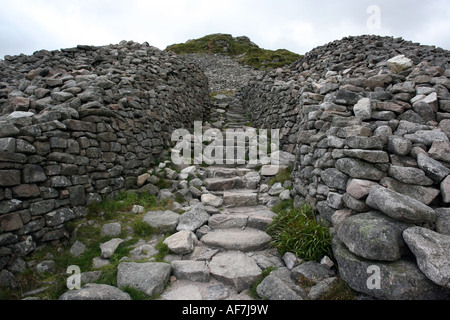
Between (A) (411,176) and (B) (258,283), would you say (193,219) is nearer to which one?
(B) (258,283)

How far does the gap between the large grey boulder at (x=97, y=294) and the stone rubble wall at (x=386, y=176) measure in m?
3.61

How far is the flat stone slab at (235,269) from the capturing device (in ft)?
14.5

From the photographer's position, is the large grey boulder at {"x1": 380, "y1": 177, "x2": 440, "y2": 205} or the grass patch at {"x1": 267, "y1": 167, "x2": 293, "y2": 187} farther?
the grass patch at {"x1": 267, "y1": 167, "x2": 293, "y2": 187}

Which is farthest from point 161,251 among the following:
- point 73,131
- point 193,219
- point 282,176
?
point 282,176

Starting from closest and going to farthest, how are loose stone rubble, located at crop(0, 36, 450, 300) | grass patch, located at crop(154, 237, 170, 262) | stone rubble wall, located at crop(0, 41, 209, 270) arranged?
loose stone rubble, located at crop(0, 36, 450, 300) → stone rubble wall, located at crop(0, 41, 209, 270) → grass patch, located at crop(154, 237, 170, 262)

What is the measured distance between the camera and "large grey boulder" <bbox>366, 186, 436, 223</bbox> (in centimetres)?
343

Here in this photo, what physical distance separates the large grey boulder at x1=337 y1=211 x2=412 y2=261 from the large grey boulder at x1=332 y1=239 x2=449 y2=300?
→ 0.34ft

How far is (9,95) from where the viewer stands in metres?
7.30

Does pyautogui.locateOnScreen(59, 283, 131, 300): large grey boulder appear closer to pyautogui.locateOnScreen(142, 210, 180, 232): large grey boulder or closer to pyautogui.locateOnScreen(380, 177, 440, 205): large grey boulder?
pyautogui.locateOnScreen(142, 210, 180, 232): large grey boulder

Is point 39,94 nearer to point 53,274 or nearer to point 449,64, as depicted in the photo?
point 53,274

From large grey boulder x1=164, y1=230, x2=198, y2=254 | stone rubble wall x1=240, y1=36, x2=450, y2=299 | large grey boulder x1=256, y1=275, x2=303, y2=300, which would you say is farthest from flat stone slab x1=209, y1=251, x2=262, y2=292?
stone rubble wall x1=240, y1=36, x2=450, y2=299

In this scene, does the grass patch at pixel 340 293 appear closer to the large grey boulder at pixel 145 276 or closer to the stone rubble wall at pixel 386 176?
the stone rubble wall at pixel 386 176

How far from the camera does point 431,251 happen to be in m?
3.04

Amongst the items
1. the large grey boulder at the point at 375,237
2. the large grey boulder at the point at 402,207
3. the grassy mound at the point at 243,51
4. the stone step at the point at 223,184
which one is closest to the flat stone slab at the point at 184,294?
the large grey boulder at the point at 375,237
